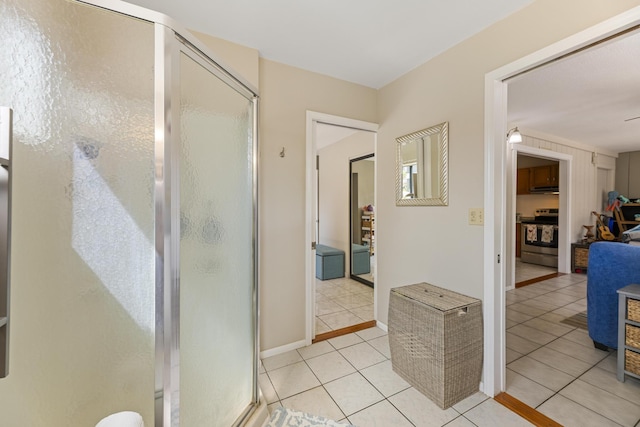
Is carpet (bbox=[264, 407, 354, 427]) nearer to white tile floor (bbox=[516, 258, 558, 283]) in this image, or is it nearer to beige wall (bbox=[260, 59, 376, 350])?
beige wall (bbox=[260, 59, 376, 350])

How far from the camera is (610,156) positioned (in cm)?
551

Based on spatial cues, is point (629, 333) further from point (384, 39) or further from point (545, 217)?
point (545, 217)

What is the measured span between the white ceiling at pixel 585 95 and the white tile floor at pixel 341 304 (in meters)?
2.58

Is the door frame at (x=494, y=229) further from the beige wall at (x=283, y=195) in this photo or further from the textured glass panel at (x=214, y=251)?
the textured glass panel at (x=214, y=251)

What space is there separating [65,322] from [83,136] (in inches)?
33.3

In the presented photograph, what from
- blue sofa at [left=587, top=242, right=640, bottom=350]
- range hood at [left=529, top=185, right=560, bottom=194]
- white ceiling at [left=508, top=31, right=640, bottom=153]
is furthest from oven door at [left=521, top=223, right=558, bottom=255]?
blue sofa at [left=587, top=242, right=640, bottom=350]

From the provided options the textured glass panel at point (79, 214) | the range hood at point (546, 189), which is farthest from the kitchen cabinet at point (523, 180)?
the textured glass panel at point (79, 214)

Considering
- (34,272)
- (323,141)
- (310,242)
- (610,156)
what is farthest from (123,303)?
(610,156)

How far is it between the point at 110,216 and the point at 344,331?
221 centimetres

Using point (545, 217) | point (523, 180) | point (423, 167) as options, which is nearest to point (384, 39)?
point (423, 167)

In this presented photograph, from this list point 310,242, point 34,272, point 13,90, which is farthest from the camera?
point 310,242

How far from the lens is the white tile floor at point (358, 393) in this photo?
4.92 ft

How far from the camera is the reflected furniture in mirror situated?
2.02 meters

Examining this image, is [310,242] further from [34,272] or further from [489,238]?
[34,272]
